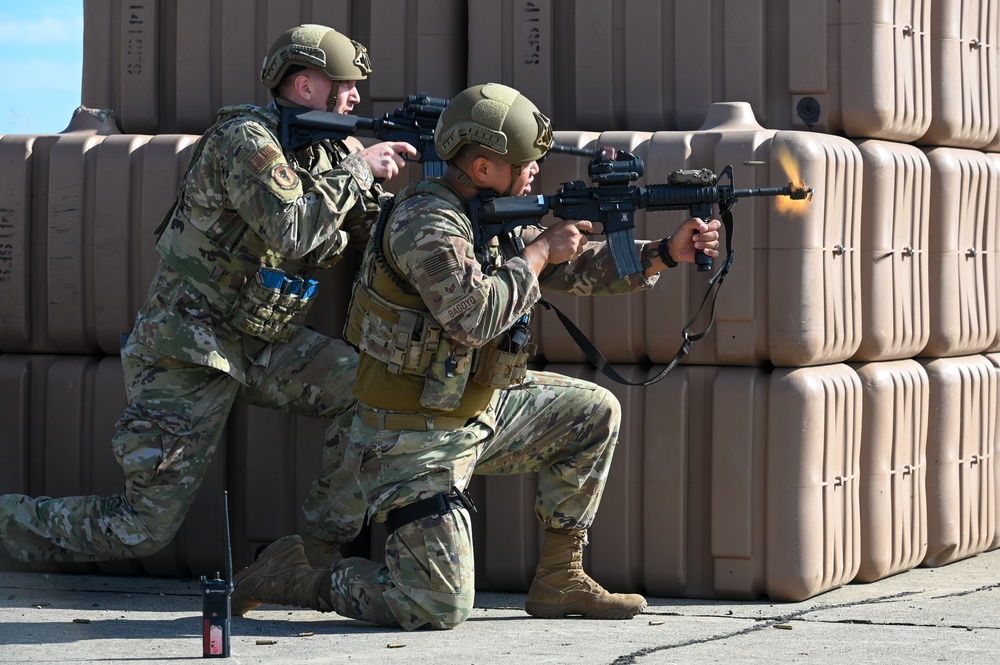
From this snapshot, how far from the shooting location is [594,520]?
17.2 ft

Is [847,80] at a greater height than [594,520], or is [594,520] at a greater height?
[847,80]

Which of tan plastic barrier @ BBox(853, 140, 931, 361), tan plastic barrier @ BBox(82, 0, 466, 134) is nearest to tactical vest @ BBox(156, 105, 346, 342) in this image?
tan plastic barrier @ BBox(82, 0, 466, 134)

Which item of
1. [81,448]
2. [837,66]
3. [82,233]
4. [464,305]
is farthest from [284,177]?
[837,66]

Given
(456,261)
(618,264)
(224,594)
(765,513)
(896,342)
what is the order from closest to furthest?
(224,594), (456,261), (618,264), (765,513), (896,342)

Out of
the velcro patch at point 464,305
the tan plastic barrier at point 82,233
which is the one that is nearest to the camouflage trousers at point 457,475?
the velcro patch at point 464,305

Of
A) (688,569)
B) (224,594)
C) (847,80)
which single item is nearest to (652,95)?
(847,80)

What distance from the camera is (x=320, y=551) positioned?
506 cm

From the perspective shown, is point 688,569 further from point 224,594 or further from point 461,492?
point 224,594

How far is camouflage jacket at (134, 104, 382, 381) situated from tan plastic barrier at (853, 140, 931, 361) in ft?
5.69

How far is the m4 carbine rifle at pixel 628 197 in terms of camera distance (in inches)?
182

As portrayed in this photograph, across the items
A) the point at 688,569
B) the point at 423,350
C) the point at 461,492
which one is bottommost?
the point at 688,569

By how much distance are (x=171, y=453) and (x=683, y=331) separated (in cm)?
176

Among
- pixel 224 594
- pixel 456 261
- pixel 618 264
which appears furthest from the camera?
pixel 618 264

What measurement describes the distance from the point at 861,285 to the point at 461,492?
5.53 ft
